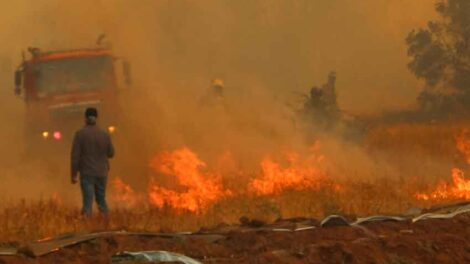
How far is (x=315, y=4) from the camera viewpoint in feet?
173

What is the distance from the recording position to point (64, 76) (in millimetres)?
18188

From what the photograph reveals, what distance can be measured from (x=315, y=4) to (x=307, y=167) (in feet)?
112

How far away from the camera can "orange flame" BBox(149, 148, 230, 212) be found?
1499cm

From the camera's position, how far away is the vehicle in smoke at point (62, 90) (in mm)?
18172

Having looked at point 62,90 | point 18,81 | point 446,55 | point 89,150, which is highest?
point 446,55

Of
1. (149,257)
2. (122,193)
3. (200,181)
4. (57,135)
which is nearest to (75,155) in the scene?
(122,193)

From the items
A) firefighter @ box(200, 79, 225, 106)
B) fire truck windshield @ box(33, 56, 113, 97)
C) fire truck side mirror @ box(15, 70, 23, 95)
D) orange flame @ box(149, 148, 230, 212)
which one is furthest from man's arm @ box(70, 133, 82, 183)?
firefighter @ box(200, 79, 225, 106)

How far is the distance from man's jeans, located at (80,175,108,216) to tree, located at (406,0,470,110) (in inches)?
1061

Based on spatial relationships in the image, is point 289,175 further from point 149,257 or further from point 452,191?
point 149,257

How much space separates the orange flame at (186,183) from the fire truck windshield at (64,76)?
2043 mm

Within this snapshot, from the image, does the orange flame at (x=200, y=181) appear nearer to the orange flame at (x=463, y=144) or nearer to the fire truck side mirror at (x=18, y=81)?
the fire truck side mirror at (x=18, y=81)

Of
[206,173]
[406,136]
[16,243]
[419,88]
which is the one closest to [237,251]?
[16,243]

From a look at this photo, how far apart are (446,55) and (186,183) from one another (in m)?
24.1

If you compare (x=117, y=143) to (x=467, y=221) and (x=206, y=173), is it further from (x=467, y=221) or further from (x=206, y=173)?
(x=467, y=221)
